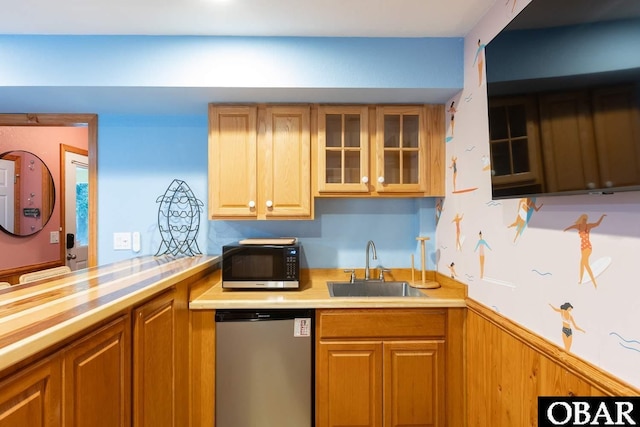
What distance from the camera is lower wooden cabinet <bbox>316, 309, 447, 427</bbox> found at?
5.65ft

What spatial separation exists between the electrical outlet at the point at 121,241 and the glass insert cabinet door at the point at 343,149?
1437 mm

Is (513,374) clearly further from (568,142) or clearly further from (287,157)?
(287,157)

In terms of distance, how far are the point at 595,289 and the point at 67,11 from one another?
2477 mm

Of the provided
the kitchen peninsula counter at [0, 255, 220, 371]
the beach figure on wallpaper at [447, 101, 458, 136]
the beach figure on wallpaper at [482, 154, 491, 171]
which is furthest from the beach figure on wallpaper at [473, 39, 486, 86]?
the kitchen peninsula counter at [0, 255, 220, 371]

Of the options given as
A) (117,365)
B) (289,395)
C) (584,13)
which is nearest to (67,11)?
(117,365)

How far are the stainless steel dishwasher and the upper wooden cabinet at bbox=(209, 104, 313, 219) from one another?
2.23 feet

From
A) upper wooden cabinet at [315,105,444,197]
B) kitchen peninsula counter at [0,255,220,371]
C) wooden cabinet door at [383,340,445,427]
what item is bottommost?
wooden cabinet door at [383,340,445,427]

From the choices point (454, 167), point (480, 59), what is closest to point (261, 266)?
point (454, 167)

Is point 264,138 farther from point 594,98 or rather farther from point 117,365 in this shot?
point 594,98

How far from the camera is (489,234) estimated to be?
5.10 feet

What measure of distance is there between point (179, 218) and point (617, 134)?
2.33 metres

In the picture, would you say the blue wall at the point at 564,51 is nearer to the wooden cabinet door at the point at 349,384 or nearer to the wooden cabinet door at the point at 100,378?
the wooden cabinet door at the point at 349,384

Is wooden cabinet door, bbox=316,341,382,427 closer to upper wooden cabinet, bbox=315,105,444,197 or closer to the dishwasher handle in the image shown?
the dishwasher handle

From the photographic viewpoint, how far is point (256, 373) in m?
1.72
